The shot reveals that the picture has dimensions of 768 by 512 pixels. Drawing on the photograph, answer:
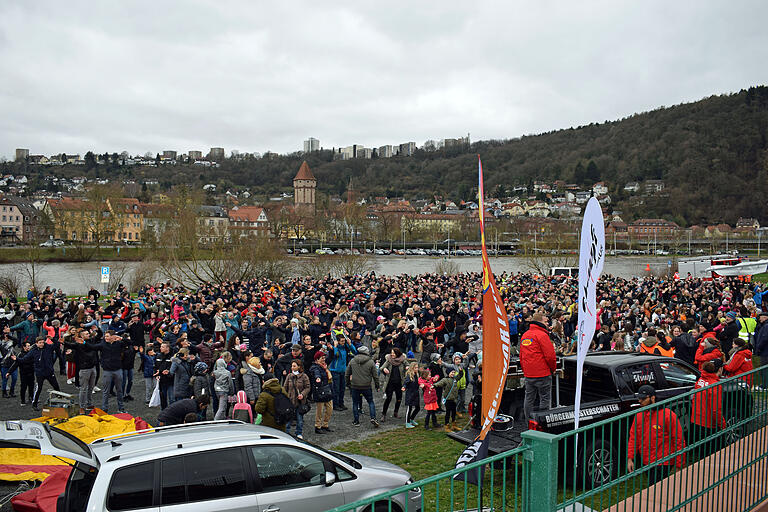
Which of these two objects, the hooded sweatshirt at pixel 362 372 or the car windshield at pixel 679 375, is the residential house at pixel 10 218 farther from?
the car windshield at pixel 679 375

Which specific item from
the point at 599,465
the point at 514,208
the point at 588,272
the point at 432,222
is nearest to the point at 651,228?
the point at 514,208

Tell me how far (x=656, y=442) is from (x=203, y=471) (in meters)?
3.62

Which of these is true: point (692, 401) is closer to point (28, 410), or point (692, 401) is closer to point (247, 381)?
point (247, 381)

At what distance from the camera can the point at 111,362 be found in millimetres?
10797

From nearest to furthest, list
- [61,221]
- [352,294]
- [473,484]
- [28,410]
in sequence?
[473,484] < [28,410] < [352,294] < [61,221]

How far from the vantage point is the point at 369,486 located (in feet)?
17.7

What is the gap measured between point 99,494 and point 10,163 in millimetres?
241197

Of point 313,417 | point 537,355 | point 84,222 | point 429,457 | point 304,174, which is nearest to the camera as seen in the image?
point 537,355

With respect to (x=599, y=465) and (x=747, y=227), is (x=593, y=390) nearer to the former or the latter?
(x=599, y=465)

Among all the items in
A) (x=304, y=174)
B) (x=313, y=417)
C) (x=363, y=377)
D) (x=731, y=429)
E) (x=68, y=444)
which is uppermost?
(x=304, y=174)

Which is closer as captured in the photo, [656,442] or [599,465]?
[599,465]

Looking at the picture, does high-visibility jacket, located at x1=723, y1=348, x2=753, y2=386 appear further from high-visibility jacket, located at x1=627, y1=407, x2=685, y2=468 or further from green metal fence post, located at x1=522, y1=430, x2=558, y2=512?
green metal fence post, located at x1=522, y1=430, x2=558, y2=512

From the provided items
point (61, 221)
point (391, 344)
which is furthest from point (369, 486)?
point (61, 221)

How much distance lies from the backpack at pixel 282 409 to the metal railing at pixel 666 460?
10.3ft
